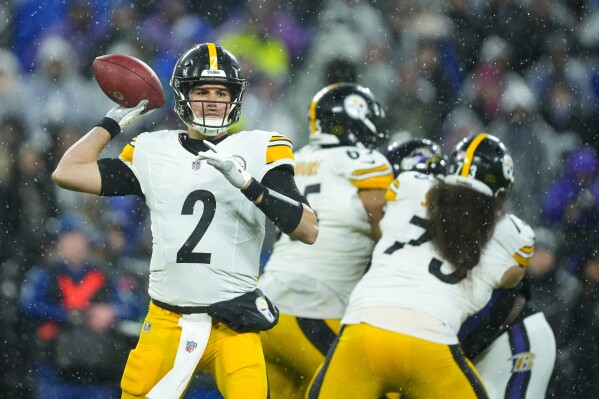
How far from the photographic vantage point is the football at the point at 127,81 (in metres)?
3.27

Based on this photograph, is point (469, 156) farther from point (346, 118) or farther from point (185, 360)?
point (185, 360)

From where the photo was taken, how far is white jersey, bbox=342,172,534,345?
11.9ft

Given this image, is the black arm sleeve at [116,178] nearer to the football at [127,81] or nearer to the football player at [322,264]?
the football at [127,81]

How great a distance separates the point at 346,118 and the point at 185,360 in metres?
1.84

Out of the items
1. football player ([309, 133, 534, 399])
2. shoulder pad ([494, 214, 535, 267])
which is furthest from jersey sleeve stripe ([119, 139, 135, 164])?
shoulder pad ([494, 214, 535, 267])

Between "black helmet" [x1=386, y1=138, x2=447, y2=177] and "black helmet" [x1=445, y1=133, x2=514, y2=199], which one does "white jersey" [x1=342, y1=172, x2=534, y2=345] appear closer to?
"black helmet" [x1=445, y1=133, x2=514, y2=199]

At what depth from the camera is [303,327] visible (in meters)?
4.21

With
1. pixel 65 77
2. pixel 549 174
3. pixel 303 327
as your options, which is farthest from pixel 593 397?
pixel 65 77

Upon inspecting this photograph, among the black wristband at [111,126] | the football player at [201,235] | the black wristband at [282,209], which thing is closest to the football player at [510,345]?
the football player at [201,235]

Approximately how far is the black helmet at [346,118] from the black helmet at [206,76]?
4.35ft

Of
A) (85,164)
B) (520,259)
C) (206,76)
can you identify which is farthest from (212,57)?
(520,259)

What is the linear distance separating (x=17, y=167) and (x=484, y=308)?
3246mm

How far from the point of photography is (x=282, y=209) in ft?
9.66

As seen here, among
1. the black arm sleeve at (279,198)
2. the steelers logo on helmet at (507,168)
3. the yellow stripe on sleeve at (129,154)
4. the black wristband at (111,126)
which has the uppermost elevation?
the black wristband at (111,126)
